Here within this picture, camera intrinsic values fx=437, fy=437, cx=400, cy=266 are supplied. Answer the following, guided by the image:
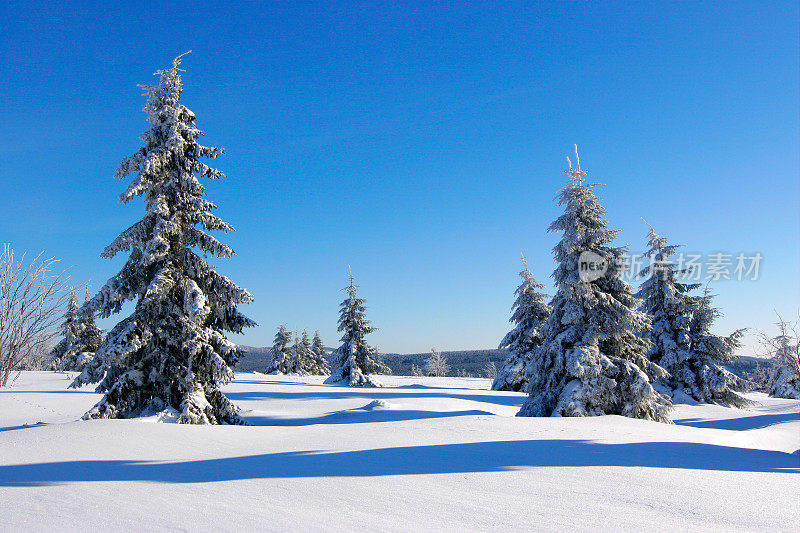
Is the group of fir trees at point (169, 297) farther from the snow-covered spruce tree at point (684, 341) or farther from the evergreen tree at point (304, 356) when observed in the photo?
the evergreen tree at point (304, 356)

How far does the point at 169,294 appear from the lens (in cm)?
1040

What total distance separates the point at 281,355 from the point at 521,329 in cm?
3279

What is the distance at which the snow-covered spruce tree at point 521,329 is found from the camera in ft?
79.4

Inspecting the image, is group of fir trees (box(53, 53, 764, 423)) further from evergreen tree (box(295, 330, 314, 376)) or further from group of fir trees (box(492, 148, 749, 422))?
evergreen tree (box(295, 330, 314, 376))

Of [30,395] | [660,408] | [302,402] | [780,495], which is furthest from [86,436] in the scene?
[660,408]

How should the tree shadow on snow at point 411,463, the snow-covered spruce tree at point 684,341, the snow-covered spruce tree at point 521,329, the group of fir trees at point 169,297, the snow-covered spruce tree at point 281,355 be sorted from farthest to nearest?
the snow-covered spruce tree at point 281,355 → the snow-covered spruce tree at point 521,329 → the snow-covered spruce tree at point 684,341 → the group of fir trees at point 169,297 → the tree shadow on snow at point 411,463

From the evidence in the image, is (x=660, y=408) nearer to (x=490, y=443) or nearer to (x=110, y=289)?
(x=490, y=443)

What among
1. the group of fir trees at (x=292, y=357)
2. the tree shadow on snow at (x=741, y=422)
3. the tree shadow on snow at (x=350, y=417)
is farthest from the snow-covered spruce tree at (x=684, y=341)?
the group of fir trees at (x=292, y=357)

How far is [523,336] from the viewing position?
24.1 metres

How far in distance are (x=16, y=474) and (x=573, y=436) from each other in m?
7.80

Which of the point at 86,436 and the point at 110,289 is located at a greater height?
the point at 110,289

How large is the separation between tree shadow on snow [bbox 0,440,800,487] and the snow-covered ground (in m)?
0.03

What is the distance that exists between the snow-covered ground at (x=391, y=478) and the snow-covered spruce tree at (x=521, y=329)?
1504 cm

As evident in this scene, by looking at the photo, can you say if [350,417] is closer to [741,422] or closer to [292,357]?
[741,422]
